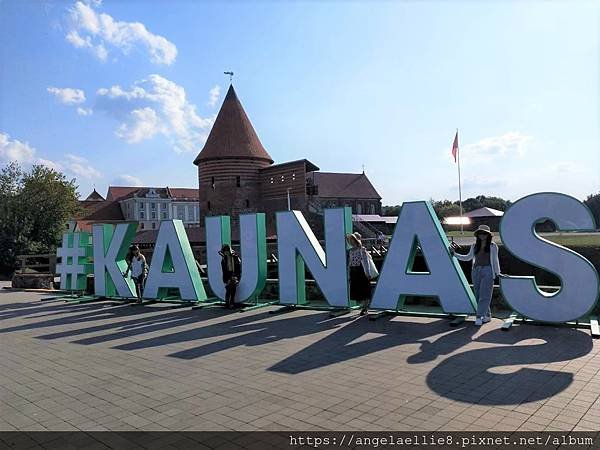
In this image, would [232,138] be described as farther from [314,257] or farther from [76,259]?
[314,257]

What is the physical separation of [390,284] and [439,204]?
89889 mm

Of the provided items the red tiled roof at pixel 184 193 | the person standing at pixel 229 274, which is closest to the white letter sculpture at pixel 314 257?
the person standing at pixel 229 274

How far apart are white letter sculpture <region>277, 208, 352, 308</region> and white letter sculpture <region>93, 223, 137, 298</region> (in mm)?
5095

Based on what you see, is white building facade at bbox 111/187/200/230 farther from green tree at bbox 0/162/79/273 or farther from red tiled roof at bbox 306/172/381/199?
green tree at bbox 0/162/79/273

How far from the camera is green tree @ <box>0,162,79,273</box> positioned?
39.5 metres

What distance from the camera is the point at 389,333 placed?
817 cm

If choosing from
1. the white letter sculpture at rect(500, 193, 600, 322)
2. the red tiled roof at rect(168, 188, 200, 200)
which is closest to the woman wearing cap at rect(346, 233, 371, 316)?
the white letter sculpture at rect(500, 193, 600, 322)

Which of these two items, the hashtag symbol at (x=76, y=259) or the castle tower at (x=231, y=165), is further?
the castle tower at (x=231, y=165)

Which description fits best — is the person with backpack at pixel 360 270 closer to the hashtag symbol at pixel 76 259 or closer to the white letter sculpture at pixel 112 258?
the white letter sculpture at pixel 112 258

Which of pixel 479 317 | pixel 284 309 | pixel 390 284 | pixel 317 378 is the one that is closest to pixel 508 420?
pixel 317 378

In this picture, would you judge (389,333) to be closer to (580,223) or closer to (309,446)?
(580,223)

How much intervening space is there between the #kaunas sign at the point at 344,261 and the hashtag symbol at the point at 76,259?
0.03 m

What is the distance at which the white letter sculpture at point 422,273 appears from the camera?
8.84 m

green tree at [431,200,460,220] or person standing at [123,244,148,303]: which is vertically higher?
green tree at [431,200,460,220]
